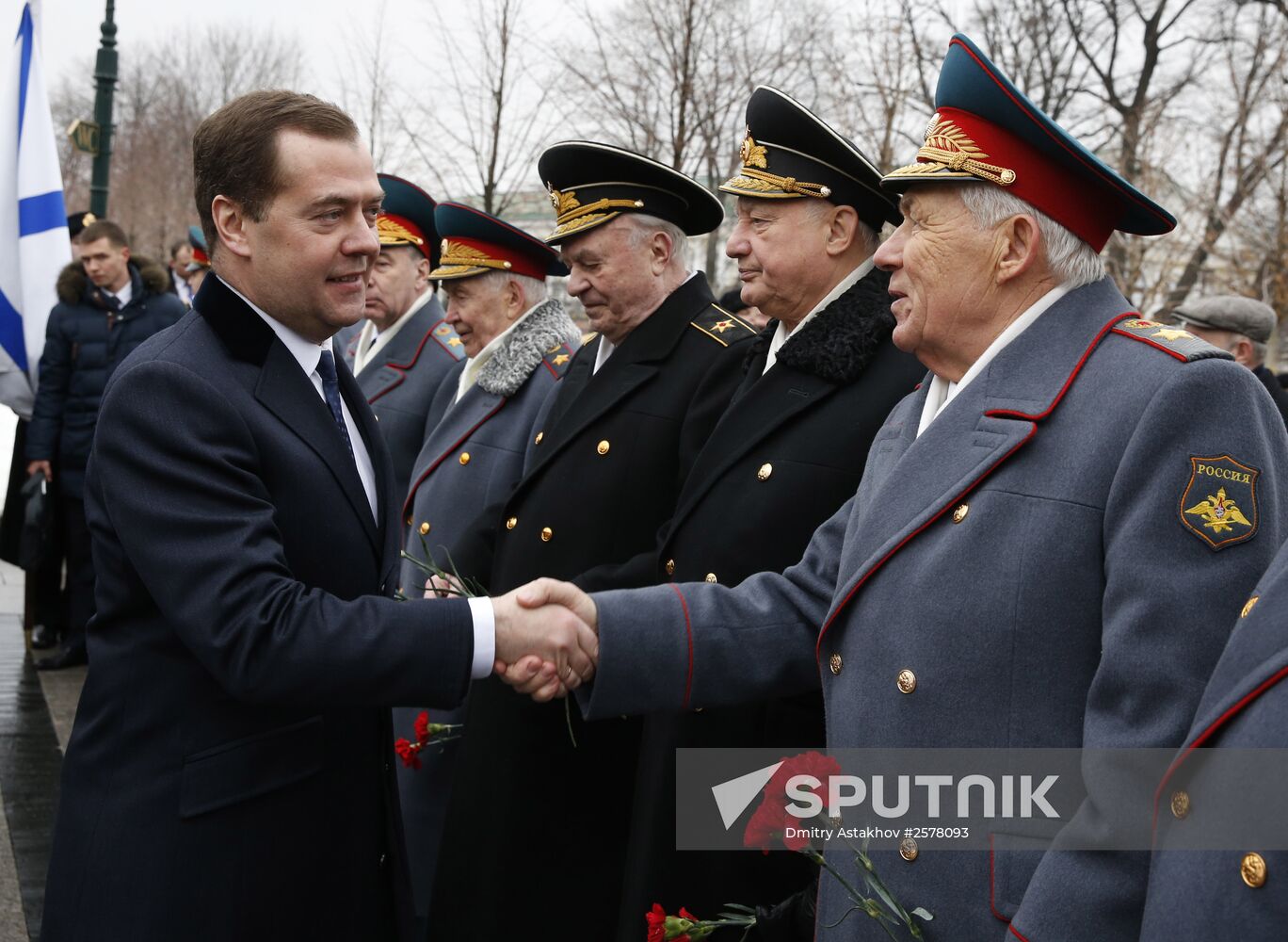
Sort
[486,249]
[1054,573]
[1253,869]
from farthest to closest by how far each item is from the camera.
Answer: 1. [486,249]
2. [1054,573]
3. [1253,869]

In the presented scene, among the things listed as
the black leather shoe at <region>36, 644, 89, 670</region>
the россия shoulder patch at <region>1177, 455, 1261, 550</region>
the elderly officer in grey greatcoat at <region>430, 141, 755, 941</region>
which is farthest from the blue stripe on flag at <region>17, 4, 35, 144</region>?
the россия shoulder patch at <region>1177, 455, 1261, 550</region>

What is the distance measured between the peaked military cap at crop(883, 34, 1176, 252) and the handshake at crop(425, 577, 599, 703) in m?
1.17

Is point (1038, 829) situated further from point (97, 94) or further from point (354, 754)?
point (97, 94)

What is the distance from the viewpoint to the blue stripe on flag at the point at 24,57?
27.5 feet

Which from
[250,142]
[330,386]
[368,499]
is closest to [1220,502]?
[368,499]

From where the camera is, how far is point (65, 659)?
7.82 metres

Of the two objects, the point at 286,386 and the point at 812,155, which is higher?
the point at 812,155

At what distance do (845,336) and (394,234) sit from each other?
3.54 meters

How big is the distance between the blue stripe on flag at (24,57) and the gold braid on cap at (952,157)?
7.37m

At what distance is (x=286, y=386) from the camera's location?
2.59m

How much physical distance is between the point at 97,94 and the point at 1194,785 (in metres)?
A: 12.7

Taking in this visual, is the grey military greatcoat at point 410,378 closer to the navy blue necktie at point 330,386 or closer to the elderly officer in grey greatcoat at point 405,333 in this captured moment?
the elderly officer in grey greatcoat at point 405,333

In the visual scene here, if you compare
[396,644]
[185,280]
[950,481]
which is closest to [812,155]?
[950,481]

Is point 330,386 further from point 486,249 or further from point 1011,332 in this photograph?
point 486,249
